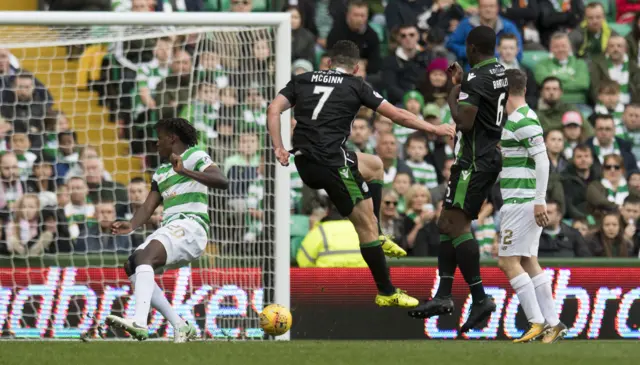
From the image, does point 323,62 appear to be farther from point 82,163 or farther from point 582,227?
point 582,227

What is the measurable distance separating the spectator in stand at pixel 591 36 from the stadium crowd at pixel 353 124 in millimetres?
22

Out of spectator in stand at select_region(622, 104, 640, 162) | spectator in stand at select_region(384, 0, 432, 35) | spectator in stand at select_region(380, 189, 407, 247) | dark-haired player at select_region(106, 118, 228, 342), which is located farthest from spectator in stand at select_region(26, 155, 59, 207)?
spectator in stand at select_region(622, 104, 640, 162)

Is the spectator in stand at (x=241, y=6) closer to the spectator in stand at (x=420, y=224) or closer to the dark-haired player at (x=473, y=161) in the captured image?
the spectator in stand at (x=420, y=224)

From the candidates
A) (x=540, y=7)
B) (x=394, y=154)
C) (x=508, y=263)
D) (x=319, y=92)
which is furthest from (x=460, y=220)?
(x=540, y=7)

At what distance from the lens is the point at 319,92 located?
430 inches

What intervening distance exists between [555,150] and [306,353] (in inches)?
280

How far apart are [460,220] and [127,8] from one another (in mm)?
7019

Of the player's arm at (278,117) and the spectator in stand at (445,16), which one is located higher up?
the spectator in stand at (445,16)

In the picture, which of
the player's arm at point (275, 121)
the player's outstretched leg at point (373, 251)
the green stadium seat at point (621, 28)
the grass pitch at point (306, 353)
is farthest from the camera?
the green stadium seat at point (621, 28)

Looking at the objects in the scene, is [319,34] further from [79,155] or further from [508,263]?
[508,263]

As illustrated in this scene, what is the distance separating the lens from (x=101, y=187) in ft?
45.9

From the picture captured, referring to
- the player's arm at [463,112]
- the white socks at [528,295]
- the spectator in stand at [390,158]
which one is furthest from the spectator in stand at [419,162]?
the player's arm at [463,112]

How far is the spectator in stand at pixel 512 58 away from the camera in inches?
656

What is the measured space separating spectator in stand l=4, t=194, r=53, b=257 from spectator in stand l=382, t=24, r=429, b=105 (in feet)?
16.5
